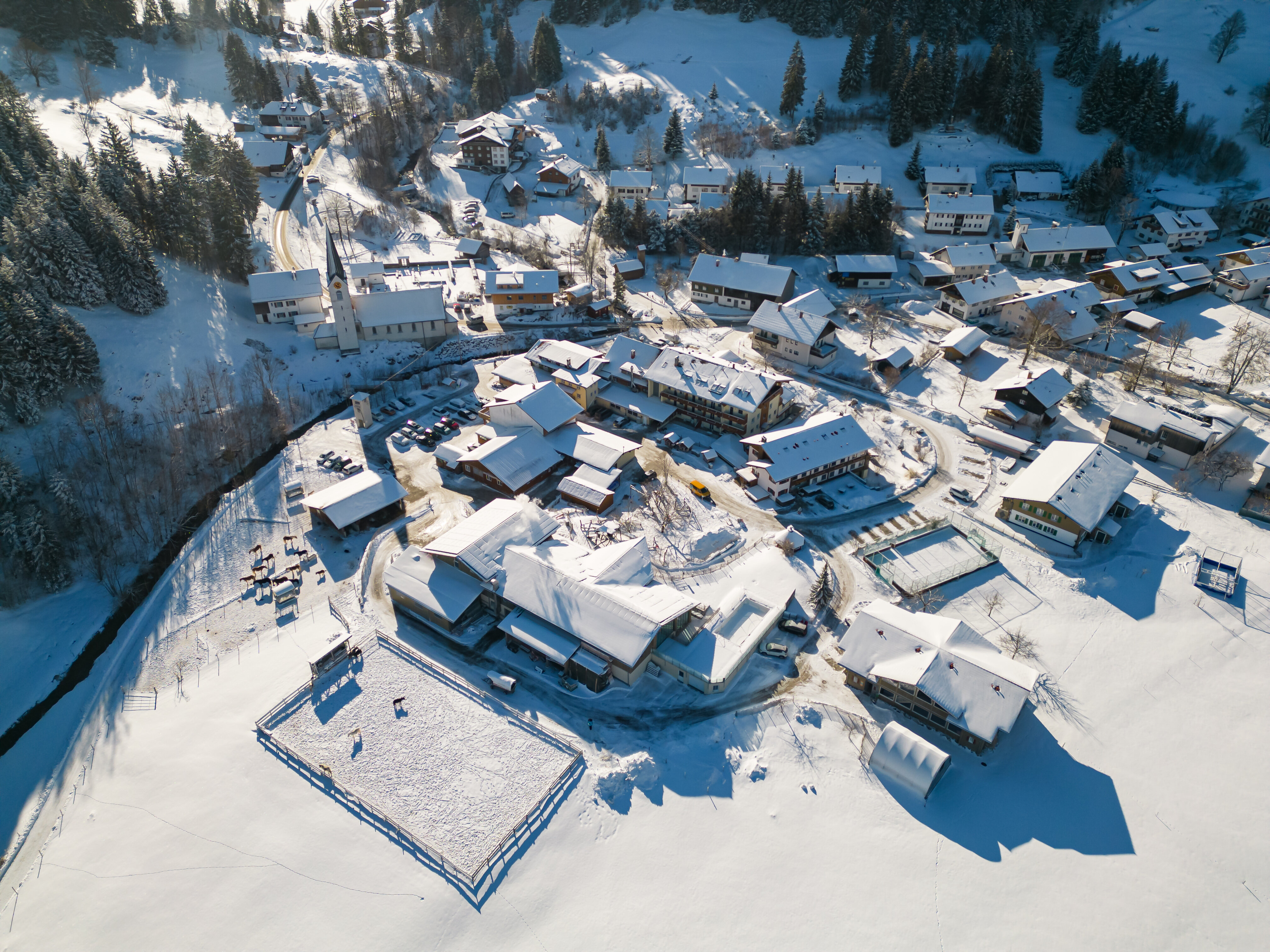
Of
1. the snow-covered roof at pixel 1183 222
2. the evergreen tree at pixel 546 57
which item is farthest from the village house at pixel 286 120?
the snow-covered roof at pixel 1183 222

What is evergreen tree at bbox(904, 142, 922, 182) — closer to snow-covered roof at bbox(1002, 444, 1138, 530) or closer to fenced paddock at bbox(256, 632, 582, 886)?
snow-covered roof at bbox(1002, 444, 1138, 530)

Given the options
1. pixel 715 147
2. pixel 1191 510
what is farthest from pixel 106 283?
pixel 1191 510

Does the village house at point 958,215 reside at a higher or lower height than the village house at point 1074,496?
higher

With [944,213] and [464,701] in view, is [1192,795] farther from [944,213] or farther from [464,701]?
[944,213]

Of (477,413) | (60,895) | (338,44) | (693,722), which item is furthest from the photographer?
(338,44)

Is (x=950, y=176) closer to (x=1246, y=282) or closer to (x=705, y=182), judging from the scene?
(x=705, y=182)

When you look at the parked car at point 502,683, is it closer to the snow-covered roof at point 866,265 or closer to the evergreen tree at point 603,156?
the snow-covered roof at point 866,265
